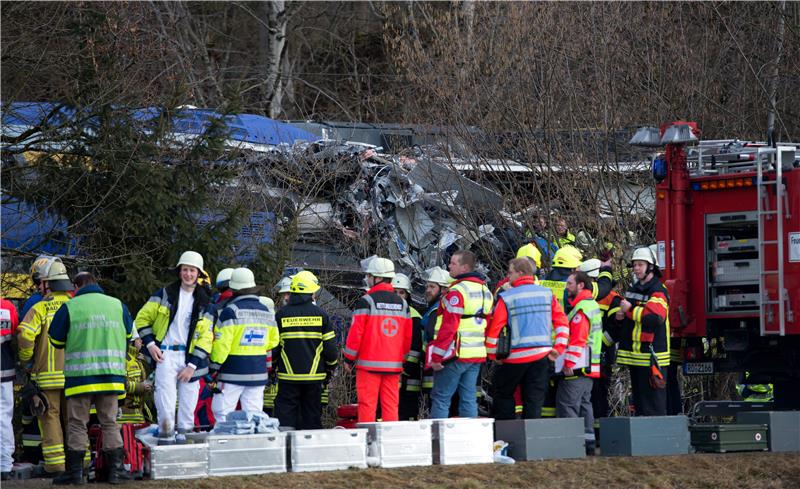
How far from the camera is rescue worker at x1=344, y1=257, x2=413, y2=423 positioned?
1214 cm

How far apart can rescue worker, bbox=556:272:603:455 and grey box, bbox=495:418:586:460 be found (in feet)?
2.07

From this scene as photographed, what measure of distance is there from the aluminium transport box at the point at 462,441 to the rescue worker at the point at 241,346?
1.76 m

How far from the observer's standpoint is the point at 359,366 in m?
12.2

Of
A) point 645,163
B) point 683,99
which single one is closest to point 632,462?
point 645,163

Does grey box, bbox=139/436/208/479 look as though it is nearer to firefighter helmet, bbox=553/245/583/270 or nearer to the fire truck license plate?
firefighter helmet, bbox=553/245/583/270

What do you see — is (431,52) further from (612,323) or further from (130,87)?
(612,323)

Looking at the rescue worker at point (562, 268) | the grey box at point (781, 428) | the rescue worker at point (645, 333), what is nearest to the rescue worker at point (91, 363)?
the rescue worker at point (562, 268)

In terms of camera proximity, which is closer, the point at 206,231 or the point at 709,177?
the point at 709,177

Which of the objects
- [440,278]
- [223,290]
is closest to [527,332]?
[440,278]

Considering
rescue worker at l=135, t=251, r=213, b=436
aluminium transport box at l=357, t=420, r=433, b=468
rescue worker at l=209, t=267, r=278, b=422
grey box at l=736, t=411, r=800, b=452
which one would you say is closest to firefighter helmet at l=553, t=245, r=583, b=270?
grey box at l=736, t=411, r=800, b=452

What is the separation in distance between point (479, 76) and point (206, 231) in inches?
219

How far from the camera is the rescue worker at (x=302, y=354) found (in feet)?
40.3

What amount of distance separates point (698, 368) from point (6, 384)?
747 cm

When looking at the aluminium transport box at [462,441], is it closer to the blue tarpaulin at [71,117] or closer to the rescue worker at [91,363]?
the rescue worker at [91,363]
